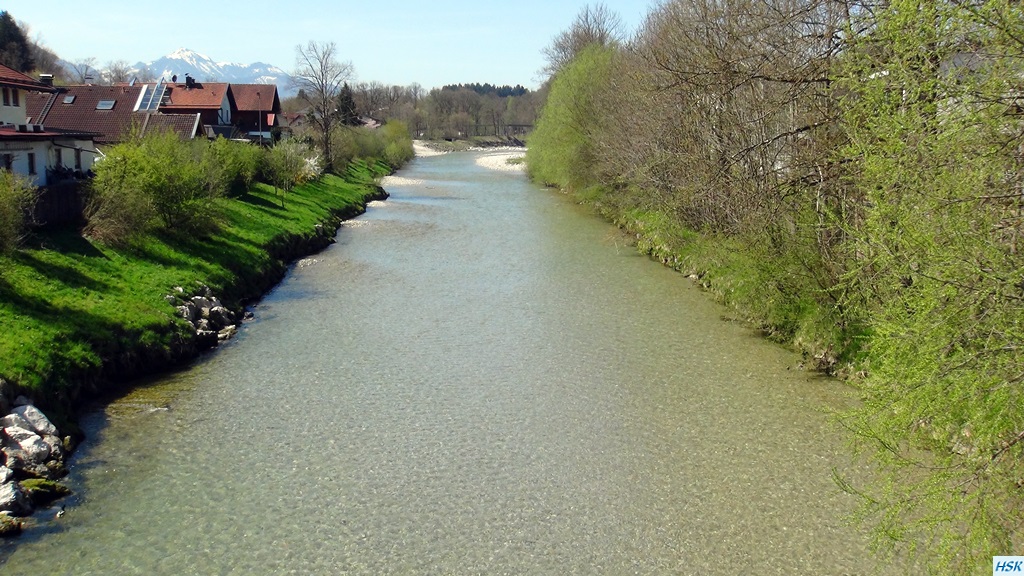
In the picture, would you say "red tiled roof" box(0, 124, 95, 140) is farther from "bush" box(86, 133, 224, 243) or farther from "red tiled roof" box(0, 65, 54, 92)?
"bush" box(86, 133, 224, 243)

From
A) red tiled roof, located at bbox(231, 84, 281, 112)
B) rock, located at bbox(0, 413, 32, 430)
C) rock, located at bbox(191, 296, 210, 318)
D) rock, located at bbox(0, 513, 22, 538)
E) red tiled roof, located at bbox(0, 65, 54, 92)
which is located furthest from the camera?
red tiled roof, located at bbox(231, 84, 281, 112)

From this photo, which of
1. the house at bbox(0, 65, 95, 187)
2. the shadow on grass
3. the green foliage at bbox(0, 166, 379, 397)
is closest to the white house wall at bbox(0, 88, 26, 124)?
the house at bbox(0, 65, 95, 187)

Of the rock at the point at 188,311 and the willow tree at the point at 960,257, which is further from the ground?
the willow tree at the point at 960,257

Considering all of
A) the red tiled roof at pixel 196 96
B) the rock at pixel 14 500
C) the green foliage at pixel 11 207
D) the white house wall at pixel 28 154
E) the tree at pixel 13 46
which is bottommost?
the rock at pixel 14 500

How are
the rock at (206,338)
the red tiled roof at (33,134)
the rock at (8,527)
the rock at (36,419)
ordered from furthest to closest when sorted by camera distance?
the red tiled roof at (33,134) → the rock at (206,338) → the rock at (36,419) → the rock at (8,527)

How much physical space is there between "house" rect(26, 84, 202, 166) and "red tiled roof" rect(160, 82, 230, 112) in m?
8.29

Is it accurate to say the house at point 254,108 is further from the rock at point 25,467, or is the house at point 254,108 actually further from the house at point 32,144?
the rock at point 25,467

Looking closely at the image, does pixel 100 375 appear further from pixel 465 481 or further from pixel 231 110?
pixel 231 110

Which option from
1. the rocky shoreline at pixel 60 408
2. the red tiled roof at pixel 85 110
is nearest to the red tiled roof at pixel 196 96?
the red tiled roof at pixel 85 110

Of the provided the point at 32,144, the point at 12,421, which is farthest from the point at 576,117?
the point at 12,421

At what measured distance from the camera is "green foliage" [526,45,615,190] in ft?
140

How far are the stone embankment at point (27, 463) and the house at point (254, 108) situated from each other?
52.4 meters

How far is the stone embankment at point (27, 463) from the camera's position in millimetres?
10323

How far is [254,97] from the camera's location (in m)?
63.6
